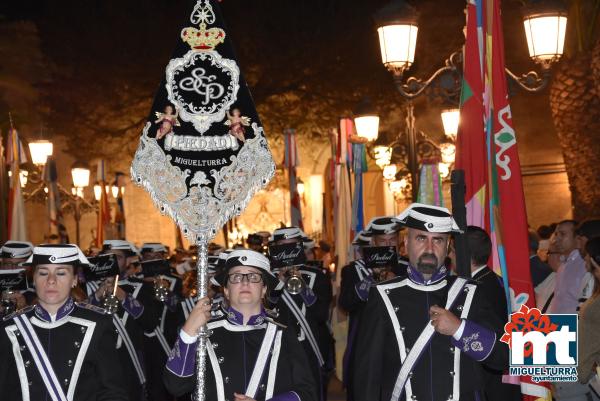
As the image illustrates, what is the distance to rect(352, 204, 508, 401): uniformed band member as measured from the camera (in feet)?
19.1

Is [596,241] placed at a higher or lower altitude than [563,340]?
higher

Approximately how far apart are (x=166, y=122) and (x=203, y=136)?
241 millimetres

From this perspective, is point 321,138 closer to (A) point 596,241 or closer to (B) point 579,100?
(B) point 579,100

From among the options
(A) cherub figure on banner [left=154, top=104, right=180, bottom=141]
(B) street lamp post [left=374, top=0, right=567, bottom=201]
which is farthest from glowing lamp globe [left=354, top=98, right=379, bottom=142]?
(A) cherub figure on banner [left=154, top=104, right=180, bottom=141]

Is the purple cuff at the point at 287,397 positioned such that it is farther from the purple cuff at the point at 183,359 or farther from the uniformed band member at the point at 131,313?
the uniformed band member at the point at 131,313

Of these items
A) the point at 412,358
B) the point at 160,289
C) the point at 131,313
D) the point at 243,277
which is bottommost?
the point at 412,358

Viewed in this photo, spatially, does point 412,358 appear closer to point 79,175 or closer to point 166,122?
point 166,122

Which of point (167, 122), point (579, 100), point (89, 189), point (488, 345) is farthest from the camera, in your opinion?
point (89, 189)

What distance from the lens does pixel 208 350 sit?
597cm

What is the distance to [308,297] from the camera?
35.5 ft

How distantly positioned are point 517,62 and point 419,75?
131 inches

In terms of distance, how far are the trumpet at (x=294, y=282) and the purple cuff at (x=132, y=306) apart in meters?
1.69

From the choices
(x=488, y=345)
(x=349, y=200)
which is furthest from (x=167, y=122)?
(x=349, y=200)

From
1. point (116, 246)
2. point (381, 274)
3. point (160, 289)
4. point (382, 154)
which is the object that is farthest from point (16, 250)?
point (382, 154)
